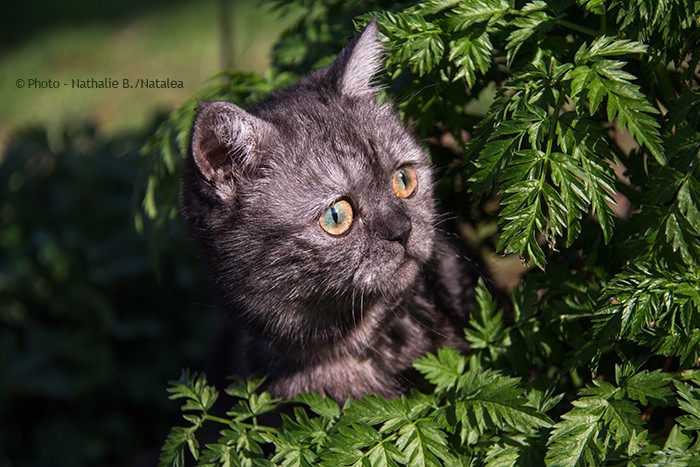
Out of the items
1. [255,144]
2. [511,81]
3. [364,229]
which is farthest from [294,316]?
[511,81]

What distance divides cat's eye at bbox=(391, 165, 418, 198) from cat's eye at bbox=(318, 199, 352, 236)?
0.75 ft

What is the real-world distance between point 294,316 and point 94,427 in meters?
2.65

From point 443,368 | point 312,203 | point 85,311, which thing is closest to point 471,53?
point 312,203

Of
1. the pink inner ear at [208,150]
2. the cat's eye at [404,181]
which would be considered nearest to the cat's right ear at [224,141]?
the pink inner ear at [208,150]

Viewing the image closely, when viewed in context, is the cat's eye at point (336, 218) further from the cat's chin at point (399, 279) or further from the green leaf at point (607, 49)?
the green leaf at point (607, 49)

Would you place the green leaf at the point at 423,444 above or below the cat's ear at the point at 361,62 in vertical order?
below

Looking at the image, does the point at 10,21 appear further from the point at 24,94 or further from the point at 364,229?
the point at 364,229

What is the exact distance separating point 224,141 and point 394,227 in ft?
2.03

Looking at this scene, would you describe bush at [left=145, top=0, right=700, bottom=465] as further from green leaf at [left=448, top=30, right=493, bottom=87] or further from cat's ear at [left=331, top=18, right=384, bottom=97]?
cat's ear at [left=331, top=18, right=384, bottom=97]

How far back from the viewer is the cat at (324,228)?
2.49 metres

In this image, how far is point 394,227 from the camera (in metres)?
2.46

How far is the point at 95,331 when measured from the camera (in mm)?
4672

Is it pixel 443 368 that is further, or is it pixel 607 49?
pixel 443 368

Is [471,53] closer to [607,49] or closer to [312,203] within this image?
[607,49]
